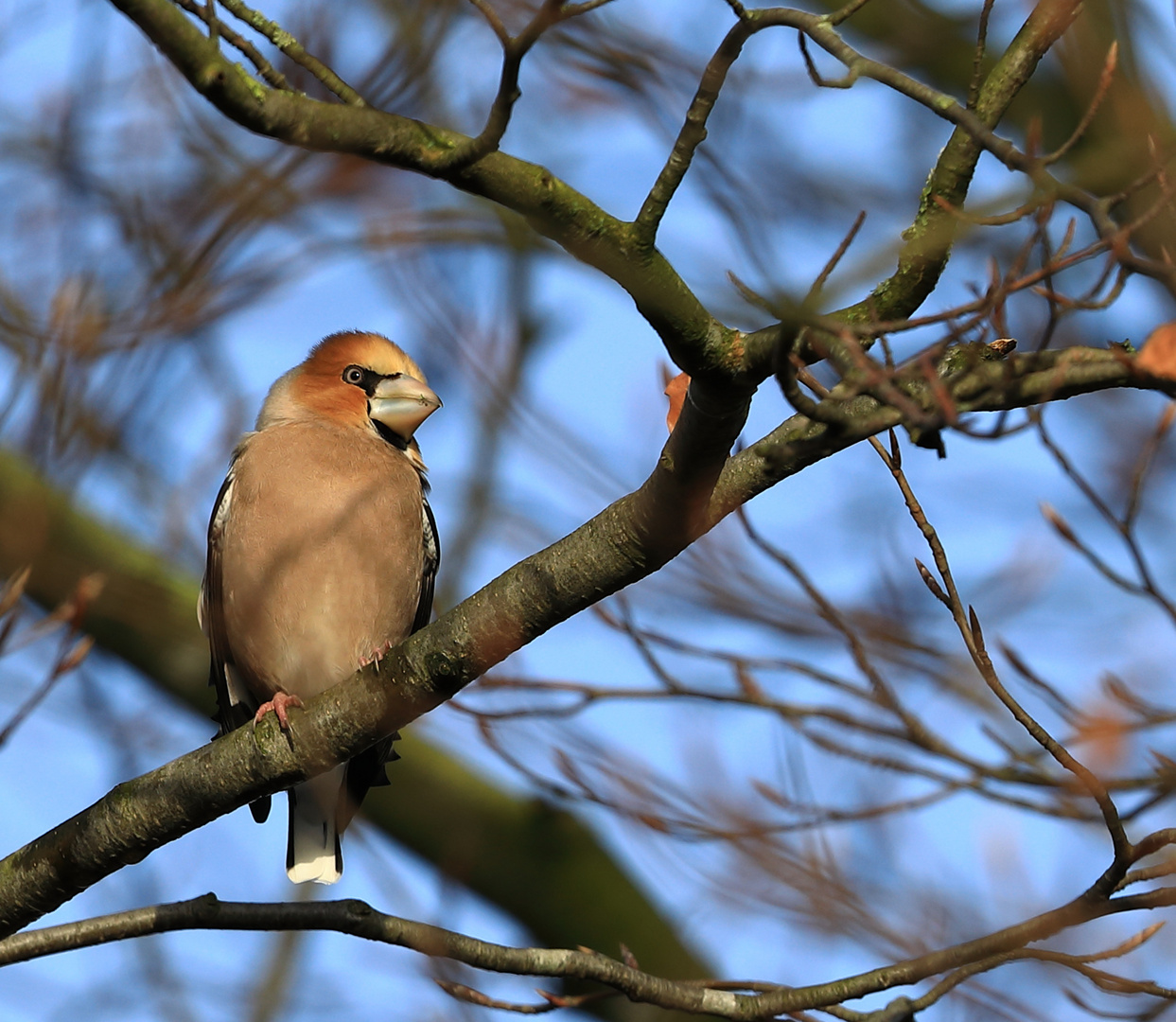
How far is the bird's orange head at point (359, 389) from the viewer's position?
5.96 meters

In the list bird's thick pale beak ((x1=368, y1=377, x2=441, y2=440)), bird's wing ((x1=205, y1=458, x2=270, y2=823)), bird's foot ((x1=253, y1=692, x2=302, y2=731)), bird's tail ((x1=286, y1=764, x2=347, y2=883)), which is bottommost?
bird's foot ((x1=253, y1=692, x2=302, y2=731))

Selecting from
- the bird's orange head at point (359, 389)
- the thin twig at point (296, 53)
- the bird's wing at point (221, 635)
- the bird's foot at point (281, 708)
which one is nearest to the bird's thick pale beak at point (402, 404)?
the bird's orange head at point (359, 389)

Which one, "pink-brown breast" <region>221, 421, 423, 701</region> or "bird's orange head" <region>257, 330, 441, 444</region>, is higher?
"bird's orange head" <region>257, 330, 441, 444</region>

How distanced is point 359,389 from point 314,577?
1195mm

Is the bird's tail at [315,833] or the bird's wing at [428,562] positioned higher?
the bird's wing at [428,562]

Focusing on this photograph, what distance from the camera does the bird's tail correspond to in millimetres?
5637

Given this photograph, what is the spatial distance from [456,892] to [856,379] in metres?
4.77

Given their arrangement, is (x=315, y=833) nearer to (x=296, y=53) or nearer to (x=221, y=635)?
(x=221, y=635)

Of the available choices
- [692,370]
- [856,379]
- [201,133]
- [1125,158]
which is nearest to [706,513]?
[692,370]

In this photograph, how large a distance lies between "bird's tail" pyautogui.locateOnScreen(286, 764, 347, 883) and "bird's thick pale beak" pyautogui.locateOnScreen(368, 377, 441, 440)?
1.56 metres

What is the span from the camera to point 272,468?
5340 millimetres

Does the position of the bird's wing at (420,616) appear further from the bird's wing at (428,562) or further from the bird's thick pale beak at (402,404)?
the bird's thick pale beak at (402,404)

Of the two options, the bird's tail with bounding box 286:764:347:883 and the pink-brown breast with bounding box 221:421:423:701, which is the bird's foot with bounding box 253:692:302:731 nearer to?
the pink-brown breast with bounding box 221:421:423:701

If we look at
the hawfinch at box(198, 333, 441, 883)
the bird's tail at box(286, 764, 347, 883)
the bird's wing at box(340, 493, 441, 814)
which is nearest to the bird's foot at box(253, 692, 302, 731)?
the hawfinch at box(198, 333, 441, 883)
